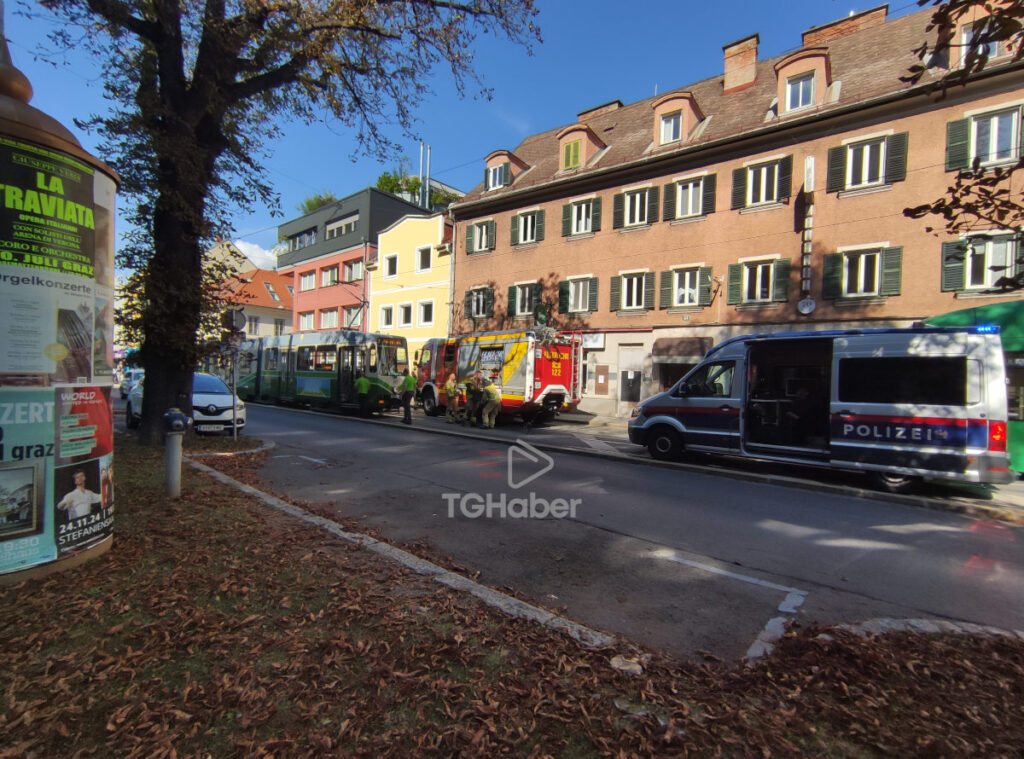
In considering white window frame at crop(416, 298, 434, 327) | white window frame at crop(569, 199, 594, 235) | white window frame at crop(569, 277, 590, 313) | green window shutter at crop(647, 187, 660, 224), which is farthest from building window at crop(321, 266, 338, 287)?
green window shutter at crop(647, 187, 660, 224)

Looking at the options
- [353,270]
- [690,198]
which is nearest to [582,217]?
[690,198]

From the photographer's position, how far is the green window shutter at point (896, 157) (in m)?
15.7

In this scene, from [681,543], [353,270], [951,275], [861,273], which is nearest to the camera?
[681,543]

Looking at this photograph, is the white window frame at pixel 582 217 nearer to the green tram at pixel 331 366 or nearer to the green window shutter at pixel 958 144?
the green tram at pixel 331 366

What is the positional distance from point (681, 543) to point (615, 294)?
17.0m

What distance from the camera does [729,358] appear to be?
9.59 meters

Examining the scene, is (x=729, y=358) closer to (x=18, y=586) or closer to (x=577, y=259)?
(x=18, y=586)

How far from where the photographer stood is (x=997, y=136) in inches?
569

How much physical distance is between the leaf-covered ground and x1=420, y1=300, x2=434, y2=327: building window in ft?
86.3

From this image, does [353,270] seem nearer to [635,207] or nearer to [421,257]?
[421,257]

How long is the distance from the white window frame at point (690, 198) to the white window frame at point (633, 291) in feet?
8.79

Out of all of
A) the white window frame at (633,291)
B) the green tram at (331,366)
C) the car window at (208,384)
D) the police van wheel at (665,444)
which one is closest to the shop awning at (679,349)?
the white window frame at (633,291)

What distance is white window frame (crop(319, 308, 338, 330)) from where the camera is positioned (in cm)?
3931

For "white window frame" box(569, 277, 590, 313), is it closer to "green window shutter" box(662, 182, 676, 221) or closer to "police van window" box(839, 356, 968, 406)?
"green window shutter" box(662, 182, 676, 221)
